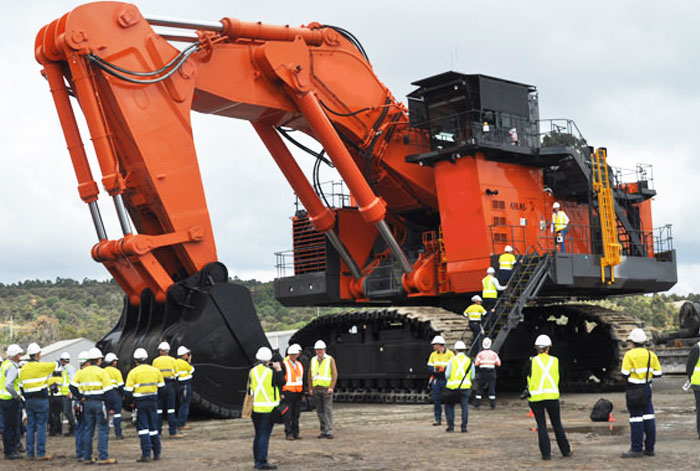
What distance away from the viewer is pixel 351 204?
2572 cm

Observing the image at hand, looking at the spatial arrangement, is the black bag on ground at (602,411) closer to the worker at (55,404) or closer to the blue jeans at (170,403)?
the blue jeans at (170,403)

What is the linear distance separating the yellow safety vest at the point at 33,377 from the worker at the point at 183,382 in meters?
3.60

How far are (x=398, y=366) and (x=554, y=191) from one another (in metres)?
6.05

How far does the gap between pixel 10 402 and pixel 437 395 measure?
24.4 ft

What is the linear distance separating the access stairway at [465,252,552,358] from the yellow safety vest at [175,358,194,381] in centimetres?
620

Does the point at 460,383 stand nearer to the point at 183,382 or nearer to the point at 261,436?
the point at 261,436

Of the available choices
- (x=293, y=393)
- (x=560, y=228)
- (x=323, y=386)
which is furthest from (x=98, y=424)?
(x=560, y=228)

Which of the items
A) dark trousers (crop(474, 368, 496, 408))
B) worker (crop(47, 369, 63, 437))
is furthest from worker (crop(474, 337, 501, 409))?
worker (crop(47, 369, 63, 437))

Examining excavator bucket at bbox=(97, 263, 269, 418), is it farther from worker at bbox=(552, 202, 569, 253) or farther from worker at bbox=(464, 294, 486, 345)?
worker at bbox=(552, 202, 569, 253)

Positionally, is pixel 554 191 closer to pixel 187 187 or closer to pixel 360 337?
pixel 360 337

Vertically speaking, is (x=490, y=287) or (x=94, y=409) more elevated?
(x=490, y=287)

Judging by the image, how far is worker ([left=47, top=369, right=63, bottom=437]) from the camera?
18.7 m

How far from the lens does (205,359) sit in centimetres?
1869

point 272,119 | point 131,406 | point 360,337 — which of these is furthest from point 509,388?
point 131,406
